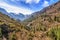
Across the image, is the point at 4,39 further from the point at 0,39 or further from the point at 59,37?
the point at 59,37

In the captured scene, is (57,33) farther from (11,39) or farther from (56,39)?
(11,39)

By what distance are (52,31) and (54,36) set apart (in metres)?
7.61

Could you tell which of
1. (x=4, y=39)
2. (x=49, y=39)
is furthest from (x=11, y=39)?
(x=49, y=39)

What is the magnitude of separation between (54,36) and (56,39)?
13.0 ft

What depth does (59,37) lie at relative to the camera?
19288cm

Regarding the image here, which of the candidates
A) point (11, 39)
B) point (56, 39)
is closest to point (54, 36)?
point (56, 39)

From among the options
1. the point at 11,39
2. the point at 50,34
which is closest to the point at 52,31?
the point at 50,34

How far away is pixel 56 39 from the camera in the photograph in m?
192

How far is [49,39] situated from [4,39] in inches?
1902

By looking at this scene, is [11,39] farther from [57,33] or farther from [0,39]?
[57,33]

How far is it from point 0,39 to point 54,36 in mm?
57212

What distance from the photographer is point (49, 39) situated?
19600 cm

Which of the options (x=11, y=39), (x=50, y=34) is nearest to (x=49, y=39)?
(x=50, y=34)

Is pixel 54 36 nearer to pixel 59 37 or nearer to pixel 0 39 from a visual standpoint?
pixel 59 37
